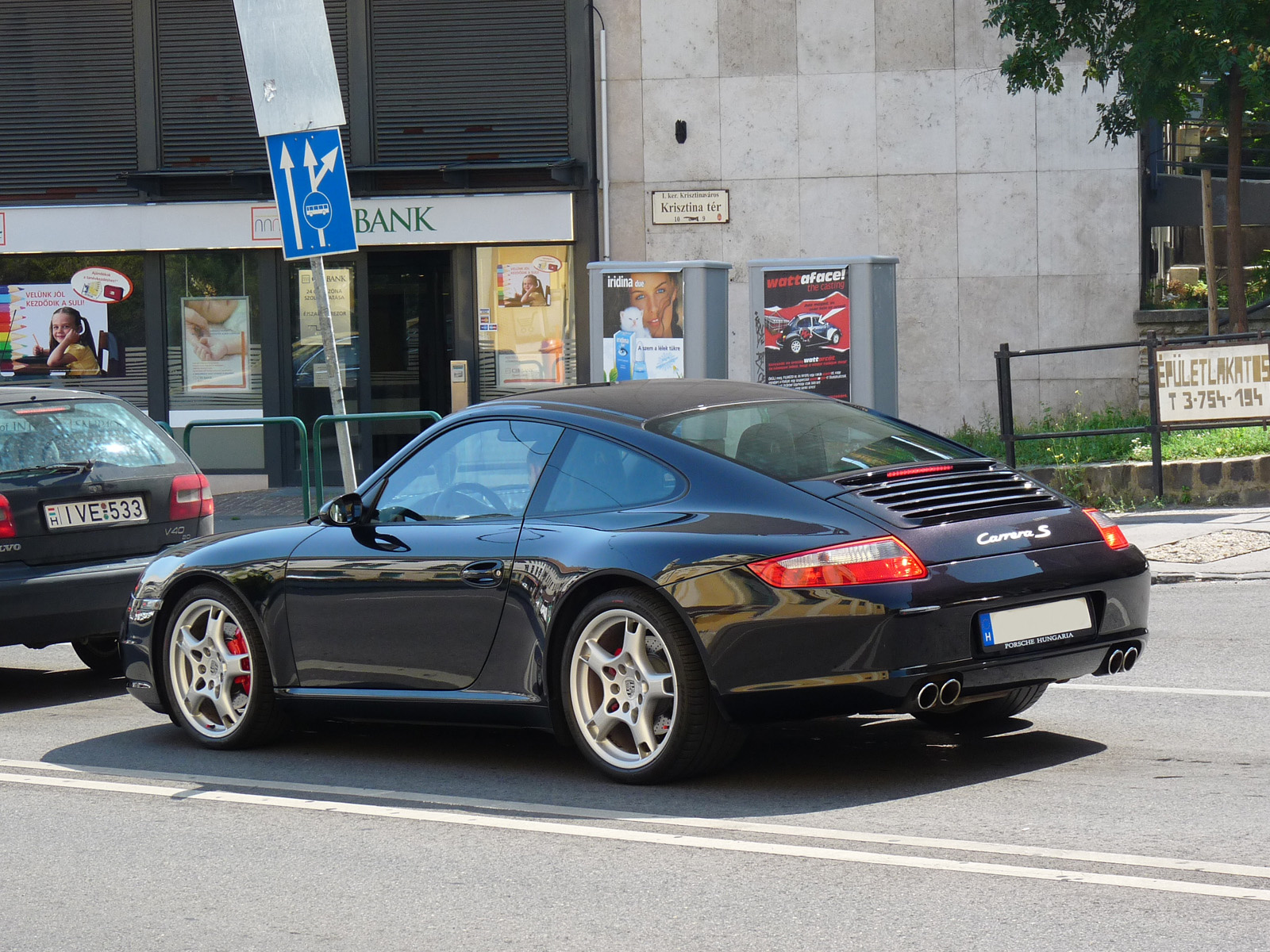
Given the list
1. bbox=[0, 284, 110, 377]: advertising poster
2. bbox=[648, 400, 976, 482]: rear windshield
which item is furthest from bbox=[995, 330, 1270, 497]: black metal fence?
bbox=[0, 284, 110, 377]: advertising poster

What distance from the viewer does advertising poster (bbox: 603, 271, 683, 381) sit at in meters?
14.3

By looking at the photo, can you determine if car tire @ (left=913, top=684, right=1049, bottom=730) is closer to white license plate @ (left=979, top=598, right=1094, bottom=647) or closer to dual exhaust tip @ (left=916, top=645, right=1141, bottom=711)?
white license plate @ (left=979, top=598, right=1094, bottom=647)

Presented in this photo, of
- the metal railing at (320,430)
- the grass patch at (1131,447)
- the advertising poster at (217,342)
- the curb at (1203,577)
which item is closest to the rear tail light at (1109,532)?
the curb at (1203,577)

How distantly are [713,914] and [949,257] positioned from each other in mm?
15809

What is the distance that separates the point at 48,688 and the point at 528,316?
1110 centimetres

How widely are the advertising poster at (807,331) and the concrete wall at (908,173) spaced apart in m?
5.14

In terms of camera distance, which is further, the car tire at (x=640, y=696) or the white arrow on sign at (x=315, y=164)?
the white arrow on sign at (x=315, y=164)

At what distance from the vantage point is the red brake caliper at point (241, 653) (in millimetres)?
6891

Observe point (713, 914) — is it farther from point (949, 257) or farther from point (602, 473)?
point (949, 257)

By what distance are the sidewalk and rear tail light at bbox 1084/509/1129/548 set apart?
16.6 feet

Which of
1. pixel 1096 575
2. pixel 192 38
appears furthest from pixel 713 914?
pixel 192 38

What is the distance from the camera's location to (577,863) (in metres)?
4.92

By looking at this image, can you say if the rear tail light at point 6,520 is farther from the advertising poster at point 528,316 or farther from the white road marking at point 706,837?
the advertising poster at point 528,316

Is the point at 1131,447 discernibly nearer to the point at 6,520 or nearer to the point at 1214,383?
the point at 1214,383
